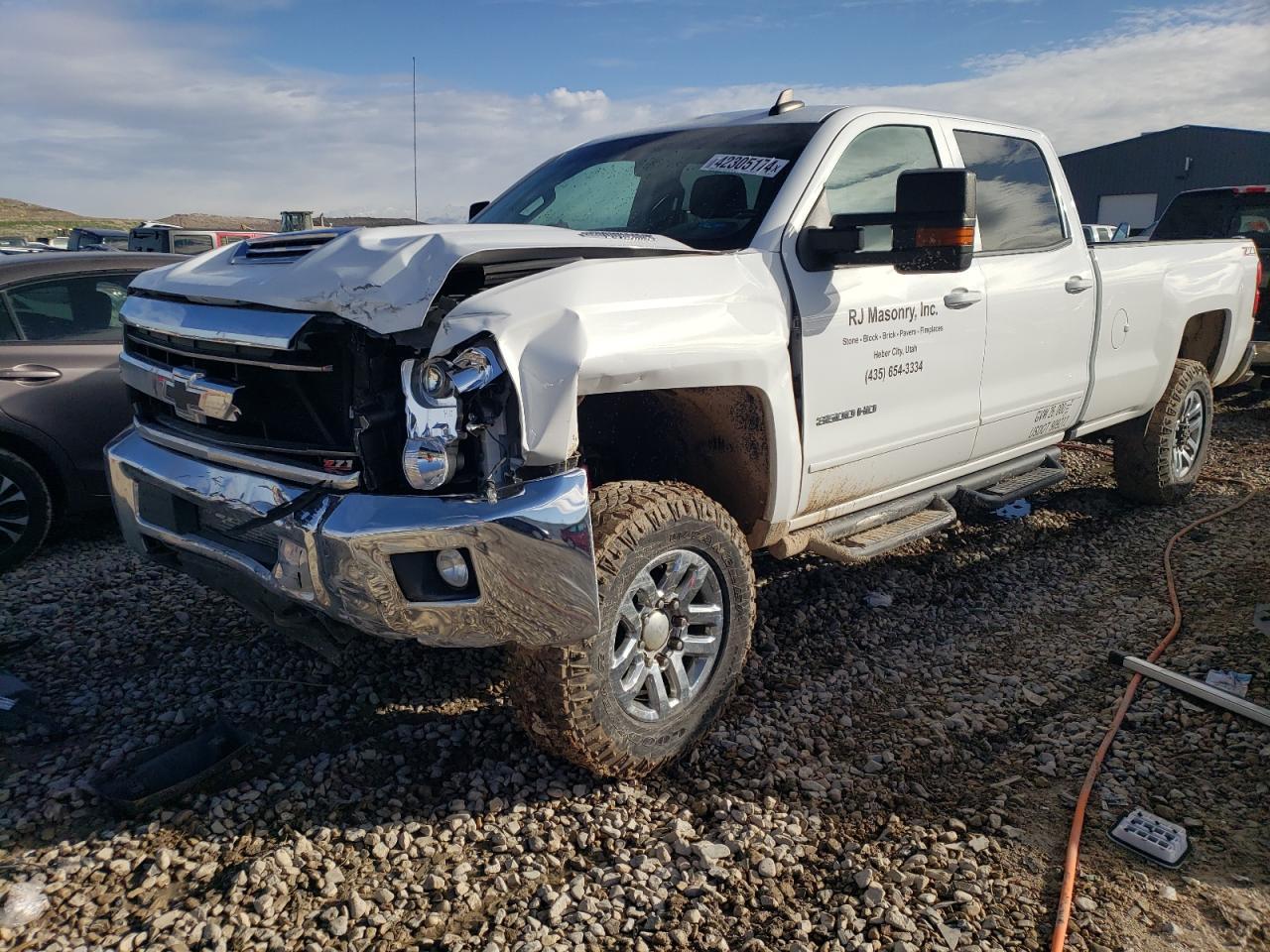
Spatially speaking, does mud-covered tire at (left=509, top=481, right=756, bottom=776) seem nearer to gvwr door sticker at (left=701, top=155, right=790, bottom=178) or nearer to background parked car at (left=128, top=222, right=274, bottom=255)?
gvwr door sticker at (left=701, top=155, right=790, bottom=178)

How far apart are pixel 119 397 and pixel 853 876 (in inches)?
169

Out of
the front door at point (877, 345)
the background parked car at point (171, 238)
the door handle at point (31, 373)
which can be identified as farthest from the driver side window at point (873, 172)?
the background parked car at point (171, 238)

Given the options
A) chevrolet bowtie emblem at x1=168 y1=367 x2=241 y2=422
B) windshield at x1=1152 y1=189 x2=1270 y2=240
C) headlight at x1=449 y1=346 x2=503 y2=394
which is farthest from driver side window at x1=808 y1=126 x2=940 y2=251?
windshield at x1=1152 y1=189 x2=1270 y2=240

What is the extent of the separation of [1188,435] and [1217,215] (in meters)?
4.33

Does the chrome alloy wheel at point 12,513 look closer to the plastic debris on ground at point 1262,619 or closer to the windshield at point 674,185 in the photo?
the windshield at point 674,185

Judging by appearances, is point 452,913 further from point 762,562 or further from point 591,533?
point 762,562

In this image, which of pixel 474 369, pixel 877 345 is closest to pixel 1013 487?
pixel 877 345

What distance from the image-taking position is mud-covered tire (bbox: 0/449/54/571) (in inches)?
181

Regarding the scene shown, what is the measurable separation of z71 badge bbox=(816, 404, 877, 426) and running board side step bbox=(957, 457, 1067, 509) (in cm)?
98

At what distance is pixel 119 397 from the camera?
4.89 metres

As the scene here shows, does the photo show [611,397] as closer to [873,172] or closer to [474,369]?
[474,369]

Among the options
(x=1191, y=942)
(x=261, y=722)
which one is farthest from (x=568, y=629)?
(x=1191, y=942)

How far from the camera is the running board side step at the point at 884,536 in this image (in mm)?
3443

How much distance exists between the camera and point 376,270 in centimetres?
238
